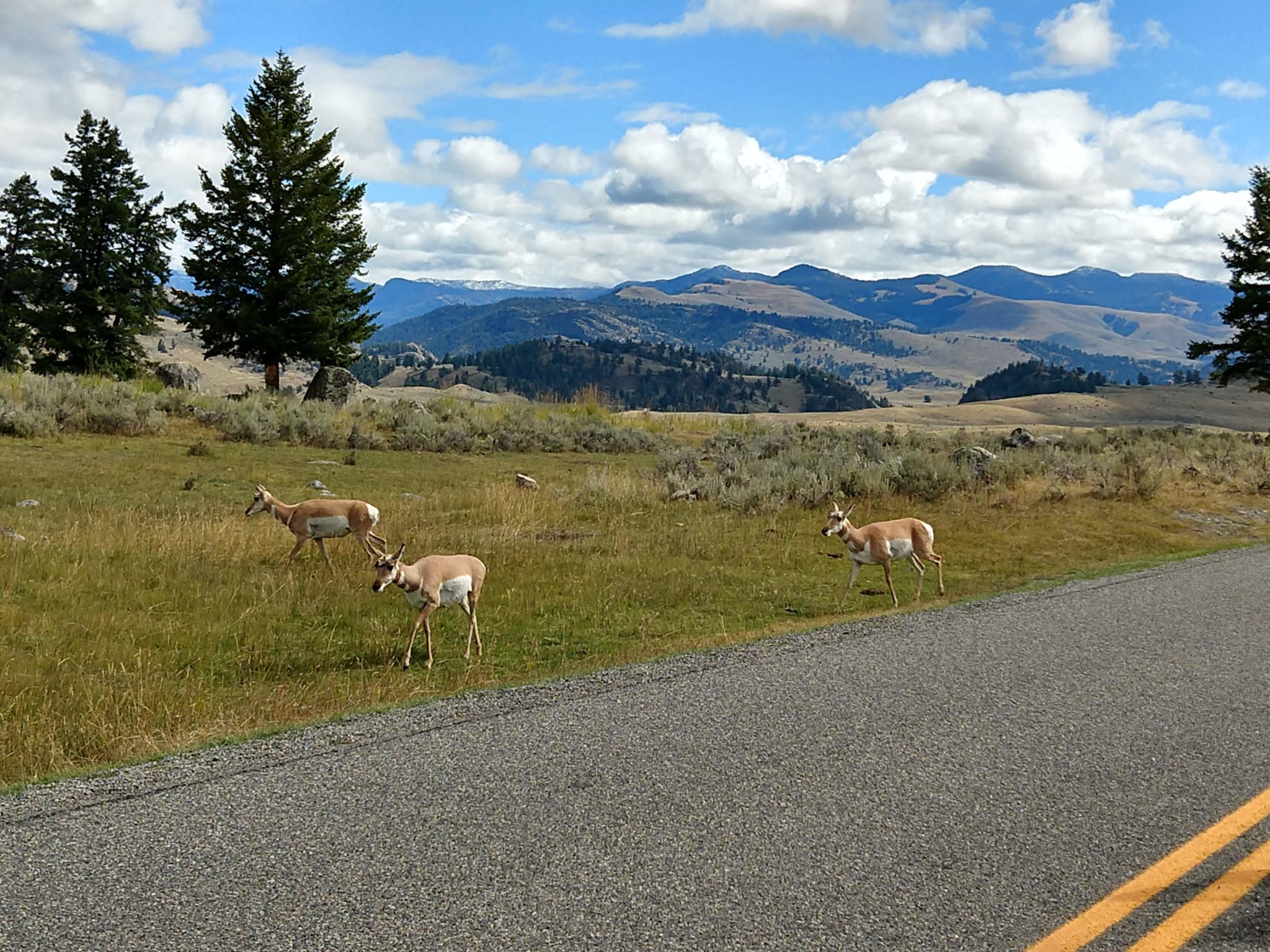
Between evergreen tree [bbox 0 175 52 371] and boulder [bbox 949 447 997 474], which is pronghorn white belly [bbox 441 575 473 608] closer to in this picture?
boulder [bbox 949 447 997 474]

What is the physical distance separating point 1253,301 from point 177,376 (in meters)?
44.6

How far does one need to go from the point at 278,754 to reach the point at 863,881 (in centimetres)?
348

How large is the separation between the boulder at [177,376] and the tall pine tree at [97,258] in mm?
2158

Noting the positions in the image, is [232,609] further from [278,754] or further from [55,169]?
[55,169]

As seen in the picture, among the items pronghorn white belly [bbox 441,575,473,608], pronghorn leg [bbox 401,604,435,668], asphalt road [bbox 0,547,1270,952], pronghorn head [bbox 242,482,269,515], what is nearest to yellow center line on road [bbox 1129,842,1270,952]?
asphalt road [bbox 0,547,1270,952]

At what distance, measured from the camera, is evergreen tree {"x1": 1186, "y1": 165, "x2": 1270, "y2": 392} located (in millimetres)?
42000

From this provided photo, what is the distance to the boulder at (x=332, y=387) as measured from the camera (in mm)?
35156

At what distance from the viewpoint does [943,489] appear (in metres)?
21.3

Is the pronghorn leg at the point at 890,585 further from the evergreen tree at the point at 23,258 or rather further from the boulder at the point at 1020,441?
the evergreen tree at the point at 23,258

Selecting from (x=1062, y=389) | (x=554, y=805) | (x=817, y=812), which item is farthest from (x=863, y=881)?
(x=1062, y=389)

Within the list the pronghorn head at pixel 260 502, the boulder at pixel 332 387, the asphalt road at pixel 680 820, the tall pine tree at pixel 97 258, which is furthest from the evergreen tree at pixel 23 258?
the asphalt road at pixel 680 820

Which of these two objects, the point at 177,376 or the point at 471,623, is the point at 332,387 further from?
the point at 471,623

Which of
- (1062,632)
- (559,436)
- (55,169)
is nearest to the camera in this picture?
(1062,632)

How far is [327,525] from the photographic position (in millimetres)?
12469
